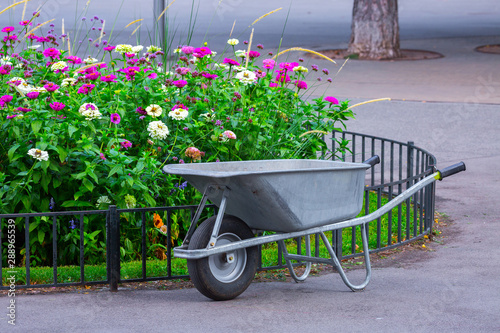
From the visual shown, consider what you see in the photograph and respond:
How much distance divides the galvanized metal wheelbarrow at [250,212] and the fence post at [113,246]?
51 centimetres

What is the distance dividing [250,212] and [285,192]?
1.02ft

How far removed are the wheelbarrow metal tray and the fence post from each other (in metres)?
0.54

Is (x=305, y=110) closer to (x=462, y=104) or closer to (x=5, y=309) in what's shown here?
(x=5, y=309)

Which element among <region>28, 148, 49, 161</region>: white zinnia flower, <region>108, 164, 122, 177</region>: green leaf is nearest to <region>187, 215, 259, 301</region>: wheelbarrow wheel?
<region>108, 164, 122, 177</region>: green leaf

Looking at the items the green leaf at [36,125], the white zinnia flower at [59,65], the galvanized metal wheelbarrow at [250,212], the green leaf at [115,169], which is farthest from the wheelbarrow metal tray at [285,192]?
the white zinnia flower at [59,65]

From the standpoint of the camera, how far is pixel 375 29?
63.7ft

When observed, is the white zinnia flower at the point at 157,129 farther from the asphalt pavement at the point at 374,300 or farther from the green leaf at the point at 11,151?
the asphalt pavement at the point at 374,300

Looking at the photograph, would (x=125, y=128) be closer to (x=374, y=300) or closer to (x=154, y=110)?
(x=154, y=110)

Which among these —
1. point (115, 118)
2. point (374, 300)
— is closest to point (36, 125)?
point (115, 118)

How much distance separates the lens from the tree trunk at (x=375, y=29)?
19.1 meters

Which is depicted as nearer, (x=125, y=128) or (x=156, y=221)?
(x=156, y=221)

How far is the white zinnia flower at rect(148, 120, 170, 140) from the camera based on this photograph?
518 centimetres

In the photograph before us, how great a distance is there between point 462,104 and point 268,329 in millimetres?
9817

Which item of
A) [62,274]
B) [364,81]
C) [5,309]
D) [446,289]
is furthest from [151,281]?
[364,81]
